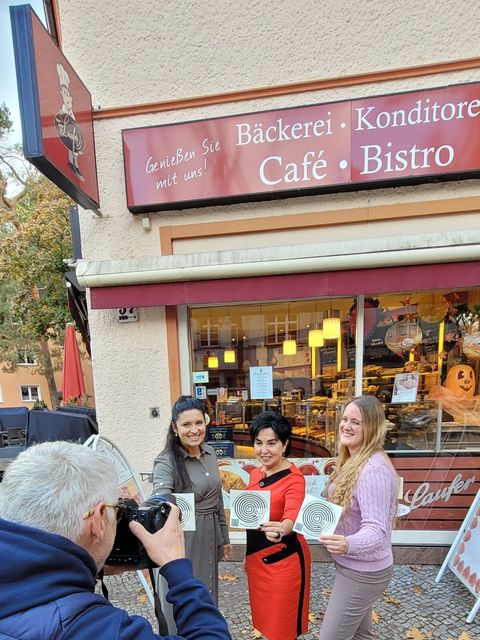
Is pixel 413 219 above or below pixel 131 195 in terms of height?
below

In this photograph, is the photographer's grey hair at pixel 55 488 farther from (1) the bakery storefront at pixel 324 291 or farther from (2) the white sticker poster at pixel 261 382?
(2) the white sticker poster at pixel 261 382

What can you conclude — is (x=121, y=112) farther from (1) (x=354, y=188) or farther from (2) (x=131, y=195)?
(1) (x=354, y=188)

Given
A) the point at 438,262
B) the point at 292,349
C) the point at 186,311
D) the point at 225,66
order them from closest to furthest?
the point at 438,262 < the point at 225,66 < the point at 186,311 < the point at 292,349

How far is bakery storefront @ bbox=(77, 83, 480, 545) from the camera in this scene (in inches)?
113

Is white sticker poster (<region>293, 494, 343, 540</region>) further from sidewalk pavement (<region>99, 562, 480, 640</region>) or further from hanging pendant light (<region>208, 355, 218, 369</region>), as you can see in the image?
hanging pendant light (<region>208, 355, 218, 369</region>)

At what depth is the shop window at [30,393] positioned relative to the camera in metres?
19.0

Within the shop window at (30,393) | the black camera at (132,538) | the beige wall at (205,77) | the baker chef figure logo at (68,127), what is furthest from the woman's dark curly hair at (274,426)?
the shop window at (30,393)

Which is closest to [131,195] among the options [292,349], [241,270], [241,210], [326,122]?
[241,210]

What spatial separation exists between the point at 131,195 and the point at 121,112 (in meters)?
0.81

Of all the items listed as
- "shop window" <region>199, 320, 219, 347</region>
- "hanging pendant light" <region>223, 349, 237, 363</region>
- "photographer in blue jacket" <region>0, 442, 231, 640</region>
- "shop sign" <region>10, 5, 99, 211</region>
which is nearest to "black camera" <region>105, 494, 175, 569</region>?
"photographer in blue jacket" <region>0, 442, 231, 640</region>

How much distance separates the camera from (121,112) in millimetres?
3258

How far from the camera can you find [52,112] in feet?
8.20

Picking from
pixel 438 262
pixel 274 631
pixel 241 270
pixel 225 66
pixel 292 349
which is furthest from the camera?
pixel 292 349

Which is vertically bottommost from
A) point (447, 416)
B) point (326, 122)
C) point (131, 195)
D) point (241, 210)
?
point (447, 416)
